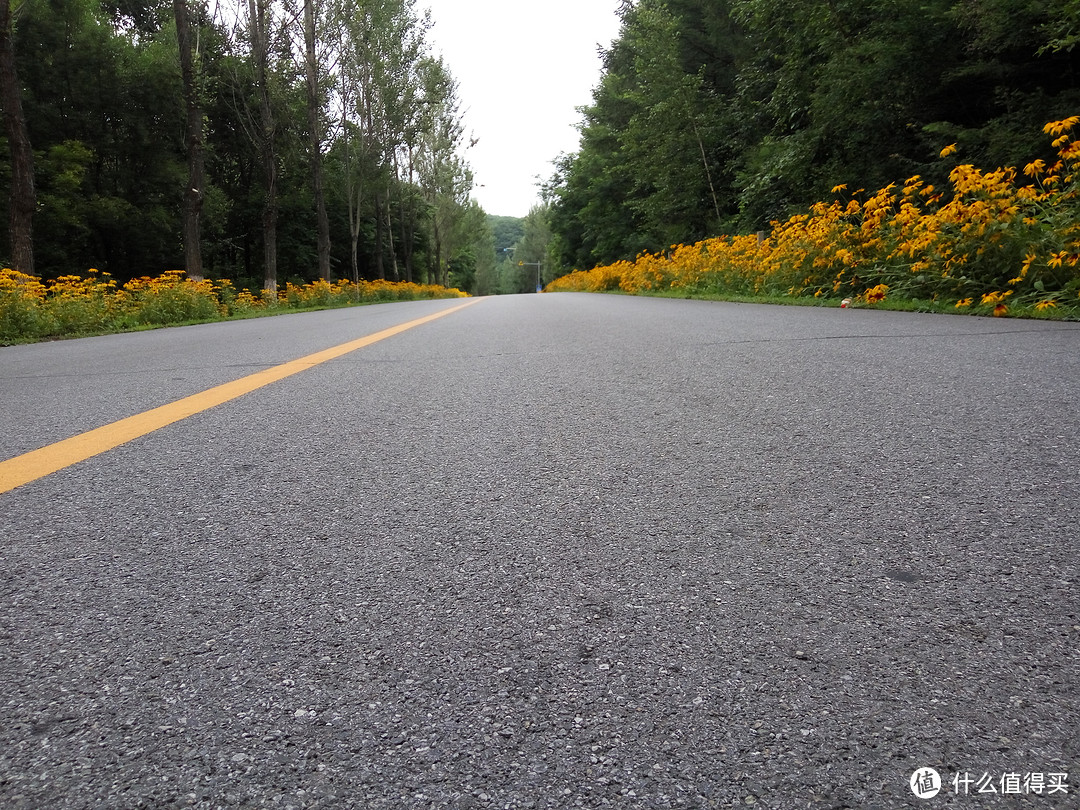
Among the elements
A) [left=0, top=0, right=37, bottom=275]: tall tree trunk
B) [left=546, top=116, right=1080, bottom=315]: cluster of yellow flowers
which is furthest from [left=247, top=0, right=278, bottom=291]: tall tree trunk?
[left=546, top=116, right=1080, bottom=315]: cluster of yellow flowers

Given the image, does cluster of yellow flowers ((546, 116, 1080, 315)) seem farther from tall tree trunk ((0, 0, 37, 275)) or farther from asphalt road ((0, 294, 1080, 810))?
tall tree trunk ((0, 0, 37, 275))

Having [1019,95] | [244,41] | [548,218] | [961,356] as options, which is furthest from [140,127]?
[961,356]

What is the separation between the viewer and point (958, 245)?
6605mm

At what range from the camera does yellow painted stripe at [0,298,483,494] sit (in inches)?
73.4

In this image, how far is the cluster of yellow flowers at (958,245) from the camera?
584cm

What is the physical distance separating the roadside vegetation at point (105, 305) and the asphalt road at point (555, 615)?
7.51 meters

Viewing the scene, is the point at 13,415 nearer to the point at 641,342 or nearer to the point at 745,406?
the point at 745,406

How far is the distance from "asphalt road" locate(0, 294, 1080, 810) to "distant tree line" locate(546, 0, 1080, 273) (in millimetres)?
9542

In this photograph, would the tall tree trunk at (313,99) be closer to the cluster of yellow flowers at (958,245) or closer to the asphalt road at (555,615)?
the cluster of yellow flowers at (958,245)

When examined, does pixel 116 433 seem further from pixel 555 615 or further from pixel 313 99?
pixel 313 99

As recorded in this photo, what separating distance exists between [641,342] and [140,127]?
30568 millimetres

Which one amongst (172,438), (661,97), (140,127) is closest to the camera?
(172,438)

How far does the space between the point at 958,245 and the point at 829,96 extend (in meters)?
6.92

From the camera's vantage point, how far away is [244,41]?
19.7m
